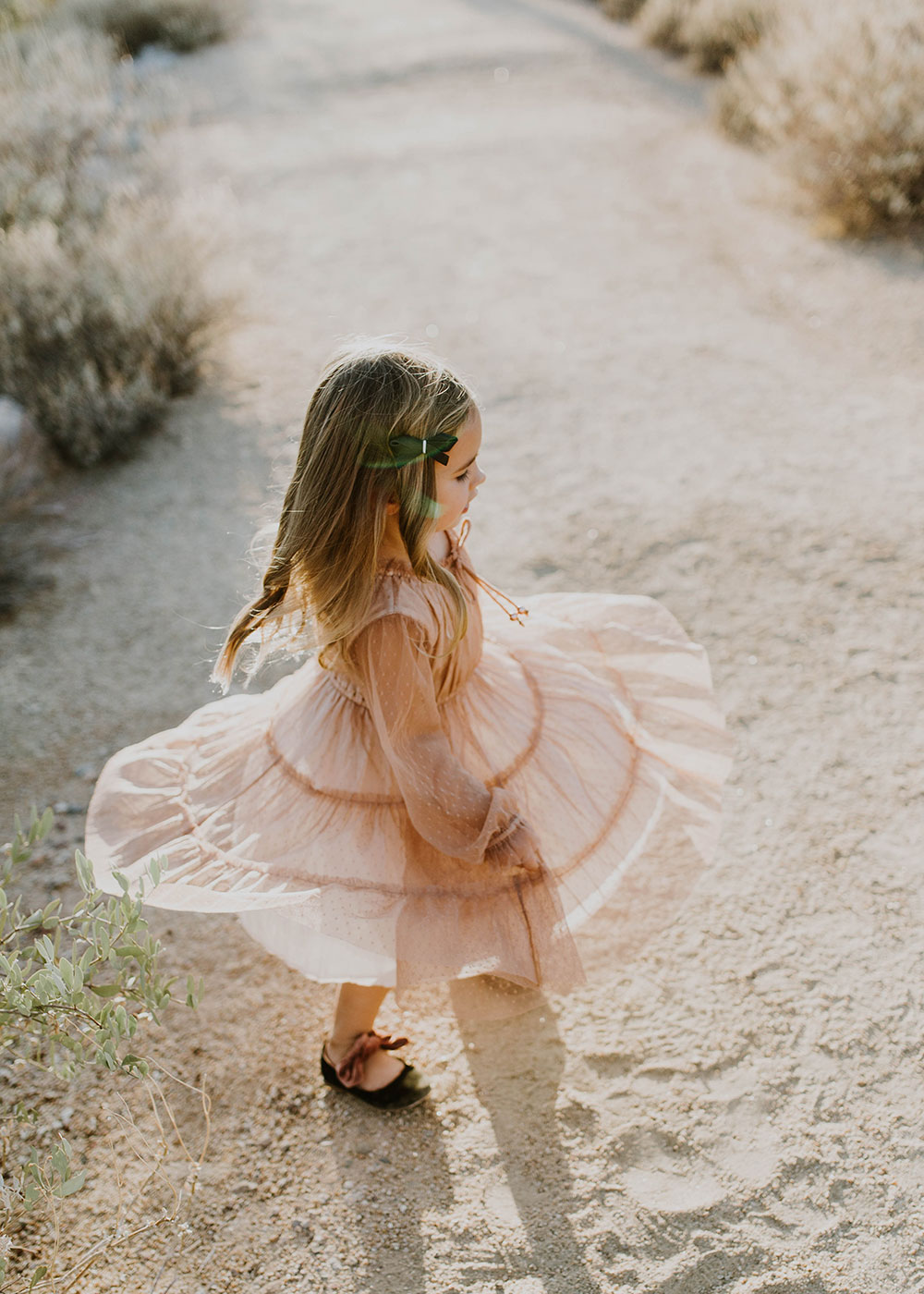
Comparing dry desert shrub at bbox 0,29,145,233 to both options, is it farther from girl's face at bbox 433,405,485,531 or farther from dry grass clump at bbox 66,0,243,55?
girl's face at bbox 433,405,485,531

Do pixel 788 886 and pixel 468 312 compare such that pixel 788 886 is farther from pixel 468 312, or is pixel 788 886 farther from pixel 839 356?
pixel 468 312

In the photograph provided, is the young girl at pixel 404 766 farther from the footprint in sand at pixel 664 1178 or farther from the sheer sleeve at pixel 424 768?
the footprint in sand at pixel 664 1178

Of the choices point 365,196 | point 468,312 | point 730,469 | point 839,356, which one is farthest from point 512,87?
point 730,469

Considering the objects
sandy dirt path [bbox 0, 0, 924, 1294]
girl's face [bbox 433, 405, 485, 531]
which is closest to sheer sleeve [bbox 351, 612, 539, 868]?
girl's face [bbox 433, 405, 485, 531]

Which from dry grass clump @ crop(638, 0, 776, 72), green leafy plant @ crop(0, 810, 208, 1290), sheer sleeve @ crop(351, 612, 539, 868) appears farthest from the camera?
dry grass clump @ crop(638, 0, 776, 72)

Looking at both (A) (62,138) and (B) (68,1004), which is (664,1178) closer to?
(B) (68,1004)

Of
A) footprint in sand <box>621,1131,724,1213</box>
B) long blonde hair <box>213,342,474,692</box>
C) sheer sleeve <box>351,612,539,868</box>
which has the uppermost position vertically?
long blonde hair <box>213,342,474,692</box>

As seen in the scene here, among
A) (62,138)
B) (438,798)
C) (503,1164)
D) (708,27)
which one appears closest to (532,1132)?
(503,1164)

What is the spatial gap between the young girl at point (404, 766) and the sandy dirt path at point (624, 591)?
0.25 m

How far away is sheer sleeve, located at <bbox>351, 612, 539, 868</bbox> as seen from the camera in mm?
1592

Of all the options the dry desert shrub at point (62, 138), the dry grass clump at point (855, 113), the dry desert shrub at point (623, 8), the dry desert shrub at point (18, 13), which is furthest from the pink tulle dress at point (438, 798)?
the dry desert shrub at point (623, 8)

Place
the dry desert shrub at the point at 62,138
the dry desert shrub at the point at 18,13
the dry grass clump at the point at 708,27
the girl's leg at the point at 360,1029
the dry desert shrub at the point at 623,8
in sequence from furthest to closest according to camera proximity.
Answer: the dry desert shrub at the point at 623,8 < the dry desert shrub at the point at 18,13 < the dry grass clump at the point at 708,27 < the dry desert shrub at the point at 62,138 < the girl's leg at the point at 360,1029

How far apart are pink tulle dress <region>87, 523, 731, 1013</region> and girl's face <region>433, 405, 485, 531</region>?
134 mm

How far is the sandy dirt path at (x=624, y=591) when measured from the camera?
181 centimetres
